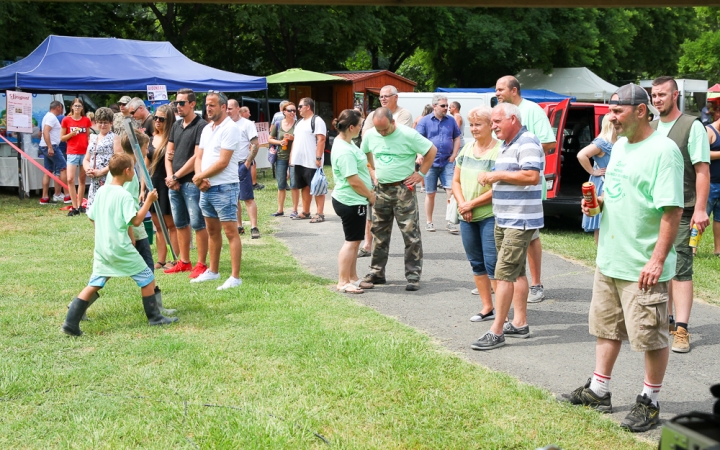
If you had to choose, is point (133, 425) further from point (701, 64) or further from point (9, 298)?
point (701, 64)

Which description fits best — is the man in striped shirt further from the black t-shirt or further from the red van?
the red van

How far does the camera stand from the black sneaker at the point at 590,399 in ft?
14.9

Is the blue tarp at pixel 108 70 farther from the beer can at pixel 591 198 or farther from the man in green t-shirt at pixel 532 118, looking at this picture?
the beer can at pixel 591 198

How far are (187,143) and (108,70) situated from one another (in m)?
9.14

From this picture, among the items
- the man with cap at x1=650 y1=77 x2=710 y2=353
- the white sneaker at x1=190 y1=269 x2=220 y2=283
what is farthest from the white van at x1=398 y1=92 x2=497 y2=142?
the man with cap at x1=650 y1=77 x2=710 y2=353

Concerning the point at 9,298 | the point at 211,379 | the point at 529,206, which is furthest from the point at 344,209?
the point at 9,298

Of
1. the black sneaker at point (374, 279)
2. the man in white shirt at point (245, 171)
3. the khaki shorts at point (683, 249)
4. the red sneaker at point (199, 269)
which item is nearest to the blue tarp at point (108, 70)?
the man in white shirt at point (245, 171)

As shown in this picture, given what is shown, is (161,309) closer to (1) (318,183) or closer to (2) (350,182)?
(2) (350,182)

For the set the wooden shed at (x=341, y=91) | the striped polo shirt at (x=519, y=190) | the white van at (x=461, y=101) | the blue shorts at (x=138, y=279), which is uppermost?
the wooden shed at (x=341, y=91)

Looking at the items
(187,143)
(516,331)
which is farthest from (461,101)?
(516,331)

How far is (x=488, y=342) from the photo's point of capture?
5.76m

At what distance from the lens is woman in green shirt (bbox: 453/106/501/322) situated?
6195 millimetres

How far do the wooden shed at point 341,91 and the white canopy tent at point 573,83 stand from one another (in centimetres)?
1169

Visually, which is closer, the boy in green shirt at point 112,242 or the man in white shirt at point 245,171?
the boy in green shirt at point 112,242
